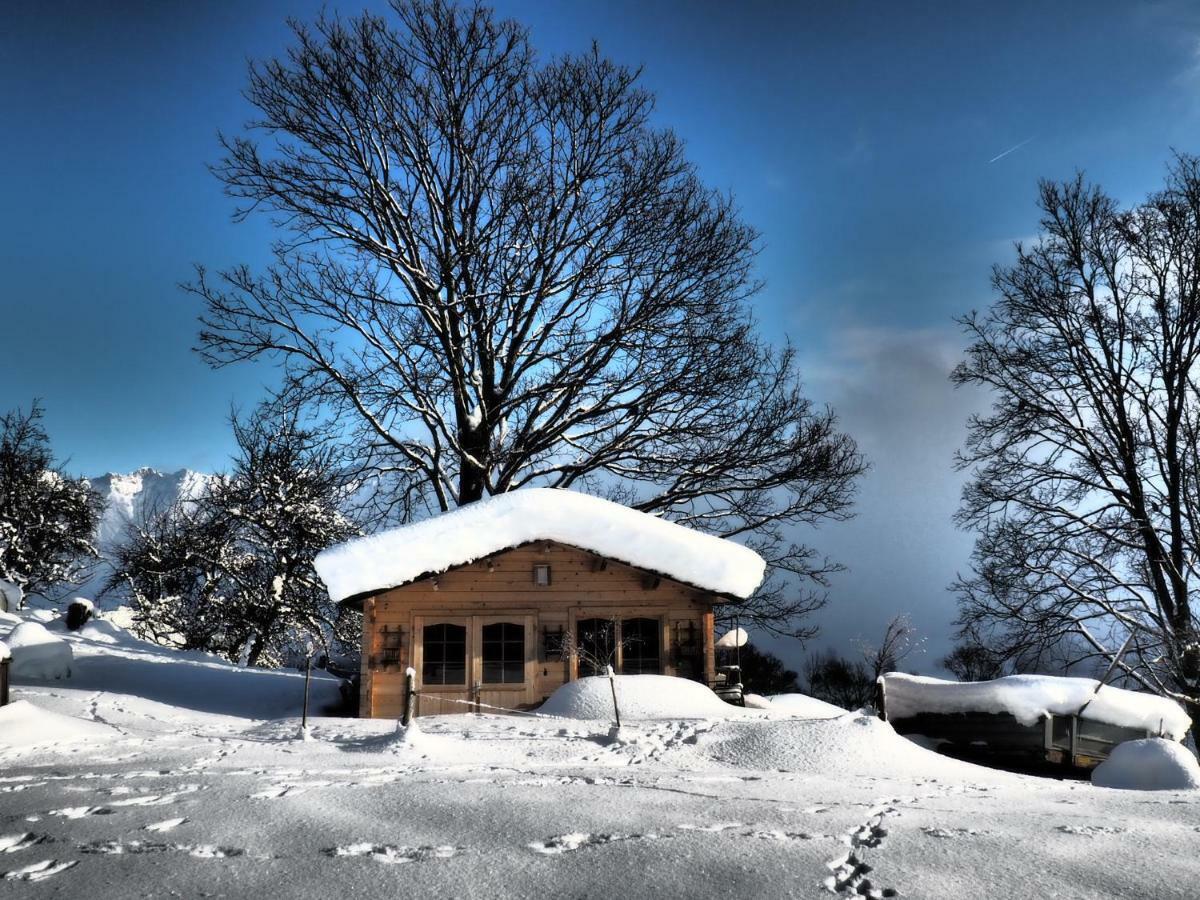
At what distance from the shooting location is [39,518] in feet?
106

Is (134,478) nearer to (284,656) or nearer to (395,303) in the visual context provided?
(284,656)

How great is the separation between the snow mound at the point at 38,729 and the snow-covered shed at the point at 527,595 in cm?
409

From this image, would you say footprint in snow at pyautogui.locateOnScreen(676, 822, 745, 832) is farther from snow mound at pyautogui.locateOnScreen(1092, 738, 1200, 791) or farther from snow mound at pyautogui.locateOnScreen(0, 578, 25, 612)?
Result: snow mound at pyautogui.locateOnScreen(0, 578, 25, 612)

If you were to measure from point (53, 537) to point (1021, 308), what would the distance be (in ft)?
111

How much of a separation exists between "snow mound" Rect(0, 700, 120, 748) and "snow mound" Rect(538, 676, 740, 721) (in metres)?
6.41

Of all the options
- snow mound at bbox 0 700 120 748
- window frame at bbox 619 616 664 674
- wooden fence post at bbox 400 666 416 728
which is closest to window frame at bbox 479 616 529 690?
window frame at bbox 619 616 664 674

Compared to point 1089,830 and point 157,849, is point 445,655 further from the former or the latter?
point 1089,830

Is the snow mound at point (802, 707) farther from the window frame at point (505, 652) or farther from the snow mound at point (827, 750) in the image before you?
the window frame at point (505, 652)

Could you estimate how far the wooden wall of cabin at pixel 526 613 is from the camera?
1516 centimetres

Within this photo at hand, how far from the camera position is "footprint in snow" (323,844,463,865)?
17.5 ft

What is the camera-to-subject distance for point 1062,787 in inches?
376

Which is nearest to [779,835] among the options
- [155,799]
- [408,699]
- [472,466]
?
[155,799]

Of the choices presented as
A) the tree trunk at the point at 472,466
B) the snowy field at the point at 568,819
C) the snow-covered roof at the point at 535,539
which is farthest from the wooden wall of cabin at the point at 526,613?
the snowy field at the point at 568,819

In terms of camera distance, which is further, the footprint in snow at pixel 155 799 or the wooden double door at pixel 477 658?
the wooden double door at pixel 477 658
